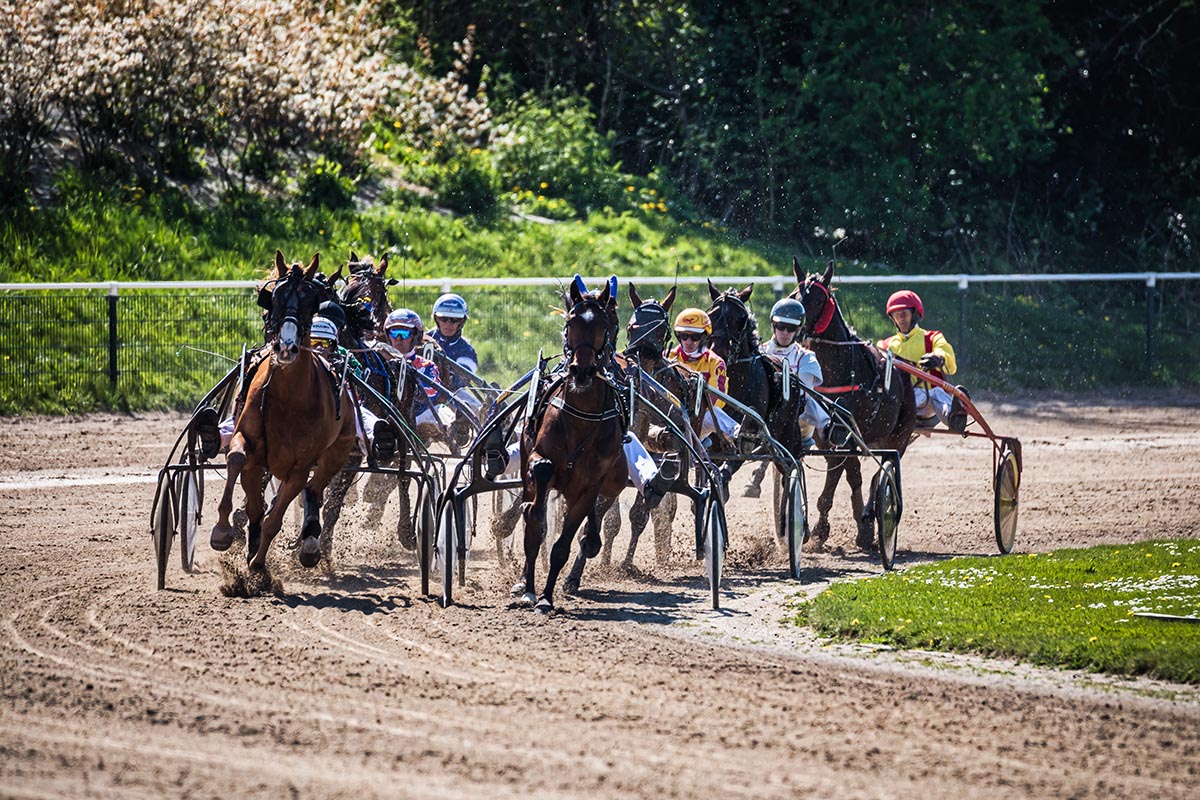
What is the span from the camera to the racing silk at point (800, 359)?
11641 millimetres

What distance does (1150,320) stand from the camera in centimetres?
2264

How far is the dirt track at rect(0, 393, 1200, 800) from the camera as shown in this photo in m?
5.70

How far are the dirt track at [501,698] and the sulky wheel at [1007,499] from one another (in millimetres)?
1181

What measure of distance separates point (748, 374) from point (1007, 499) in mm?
2281

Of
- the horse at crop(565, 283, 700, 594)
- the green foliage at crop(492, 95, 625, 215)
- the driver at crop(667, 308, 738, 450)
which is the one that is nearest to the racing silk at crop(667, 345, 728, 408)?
the driver at crop(667, 308, 738, 450)

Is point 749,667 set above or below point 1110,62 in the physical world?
below

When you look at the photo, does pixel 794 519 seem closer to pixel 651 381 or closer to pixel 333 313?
pixel 651 381

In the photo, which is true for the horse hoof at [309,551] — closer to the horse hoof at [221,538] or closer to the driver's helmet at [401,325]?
the horse hoof at [221,538]

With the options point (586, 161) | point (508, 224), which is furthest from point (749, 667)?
point (586, 161)

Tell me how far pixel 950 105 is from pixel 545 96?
6.08 m

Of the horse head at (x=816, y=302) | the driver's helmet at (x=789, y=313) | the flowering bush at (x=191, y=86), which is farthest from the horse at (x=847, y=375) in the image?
the flowering bush at (x=191, y=86)

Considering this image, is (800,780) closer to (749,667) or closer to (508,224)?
(749,667)

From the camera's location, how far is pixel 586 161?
24.2m

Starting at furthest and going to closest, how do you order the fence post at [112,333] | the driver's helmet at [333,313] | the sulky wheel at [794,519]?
1. the fence post at [112,333]
2. the sulky wheel at [794,519]
3. the driver's helmet at [333,313]
